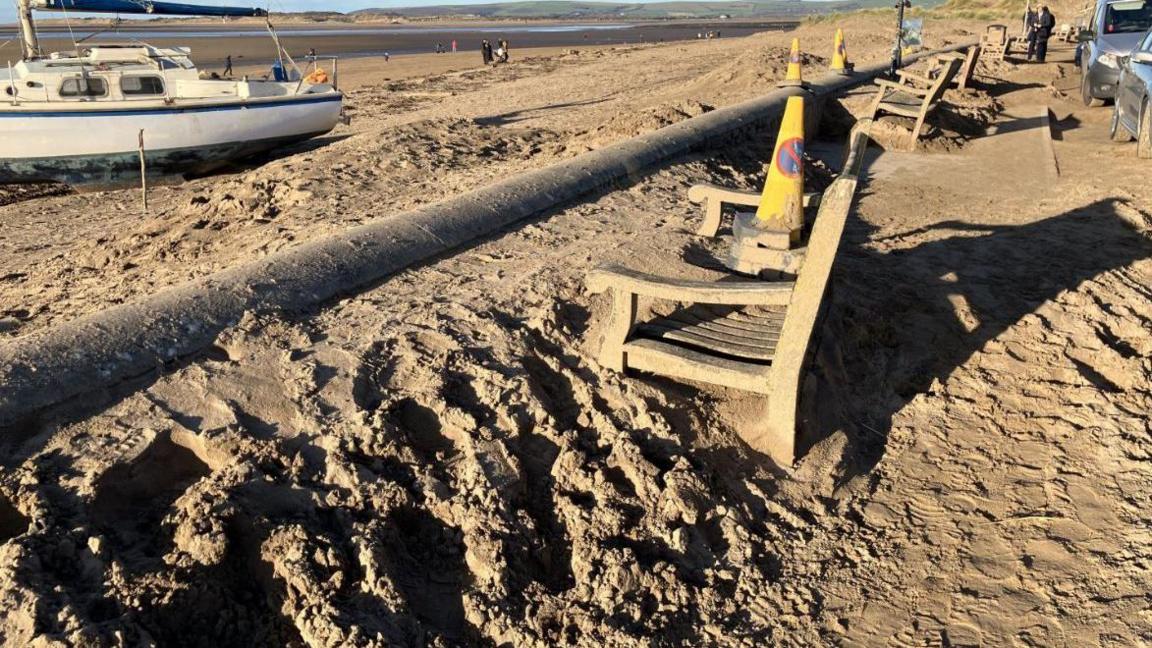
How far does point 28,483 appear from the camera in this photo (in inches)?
104

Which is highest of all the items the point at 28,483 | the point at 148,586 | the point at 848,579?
the point at 28,483

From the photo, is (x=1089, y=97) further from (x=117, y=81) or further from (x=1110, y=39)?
(x=117, y=81)

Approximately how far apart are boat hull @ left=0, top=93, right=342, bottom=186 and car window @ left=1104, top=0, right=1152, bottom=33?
40.1 ft

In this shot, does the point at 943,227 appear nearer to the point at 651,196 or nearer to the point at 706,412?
the point at 651,196

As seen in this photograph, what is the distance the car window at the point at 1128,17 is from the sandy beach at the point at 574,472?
882cm

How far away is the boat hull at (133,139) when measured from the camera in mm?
11508

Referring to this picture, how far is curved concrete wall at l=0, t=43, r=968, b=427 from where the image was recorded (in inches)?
123

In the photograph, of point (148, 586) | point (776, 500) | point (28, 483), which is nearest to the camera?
point (148, 586)

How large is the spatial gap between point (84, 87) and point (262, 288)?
10318mm

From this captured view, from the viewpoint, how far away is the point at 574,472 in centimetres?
316

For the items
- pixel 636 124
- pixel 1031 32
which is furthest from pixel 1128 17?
pixel 636 124

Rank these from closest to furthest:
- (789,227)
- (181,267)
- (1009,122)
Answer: (789,227), (181,267), (1009,122)

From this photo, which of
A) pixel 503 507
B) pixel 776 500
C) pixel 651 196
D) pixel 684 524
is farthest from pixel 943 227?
pixel 503 507

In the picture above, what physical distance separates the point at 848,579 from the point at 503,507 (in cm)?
127
